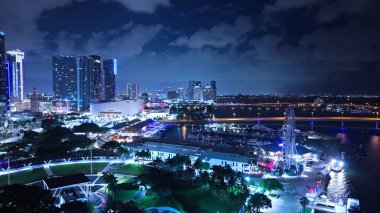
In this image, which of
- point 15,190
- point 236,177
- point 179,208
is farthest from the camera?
point 236,177

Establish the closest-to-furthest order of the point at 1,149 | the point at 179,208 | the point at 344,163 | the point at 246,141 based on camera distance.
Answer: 1. the point at 179,208
2. the point at 344,163
3. the point at 1,149
4. the point at 246,141

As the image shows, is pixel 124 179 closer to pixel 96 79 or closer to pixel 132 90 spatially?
pixel 96 79

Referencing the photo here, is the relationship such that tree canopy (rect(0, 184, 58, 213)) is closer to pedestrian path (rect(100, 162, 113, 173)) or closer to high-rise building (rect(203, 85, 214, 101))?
pedestrian path (rect(100, 162, 113, 173))

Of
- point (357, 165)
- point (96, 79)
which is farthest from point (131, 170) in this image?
point (96, 79)

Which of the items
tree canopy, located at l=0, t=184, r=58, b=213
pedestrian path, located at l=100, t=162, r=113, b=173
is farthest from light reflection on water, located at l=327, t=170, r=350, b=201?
tree canopy, located at l=0, t=184, r=58, b=213

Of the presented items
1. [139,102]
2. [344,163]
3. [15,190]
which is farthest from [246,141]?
[139,102]

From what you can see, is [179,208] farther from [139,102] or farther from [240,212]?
[139,102]
